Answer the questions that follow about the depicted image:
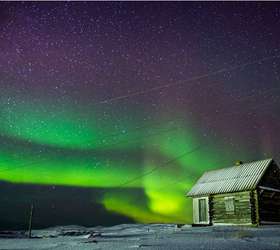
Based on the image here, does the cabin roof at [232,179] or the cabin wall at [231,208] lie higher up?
the cabin roof at [232,179]

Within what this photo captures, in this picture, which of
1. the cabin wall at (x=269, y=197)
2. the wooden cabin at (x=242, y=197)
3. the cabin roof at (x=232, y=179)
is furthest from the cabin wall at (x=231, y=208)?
the cabin wall at (x=269, y=197)

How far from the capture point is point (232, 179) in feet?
93.1

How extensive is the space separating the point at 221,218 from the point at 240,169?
16.9ft

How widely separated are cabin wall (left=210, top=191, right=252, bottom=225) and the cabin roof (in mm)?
560

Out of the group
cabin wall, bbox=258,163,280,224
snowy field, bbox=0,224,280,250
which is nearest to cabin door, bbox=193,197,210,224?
cabin wall, bbox=258,163,280,224

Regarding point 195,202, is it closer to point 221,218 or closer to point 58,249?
point 221,218

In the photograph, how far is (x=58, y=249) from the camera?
11727 millimetres

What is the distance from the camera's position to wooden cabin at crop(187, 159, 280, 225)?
82.6 ft

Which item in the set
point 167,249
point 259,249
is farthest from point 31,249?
point 259,249

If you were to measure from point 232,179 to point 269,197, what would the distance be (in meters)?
3.48

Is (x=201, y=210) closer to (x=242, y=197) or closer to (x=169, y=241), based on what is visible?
(x=242, y=197)

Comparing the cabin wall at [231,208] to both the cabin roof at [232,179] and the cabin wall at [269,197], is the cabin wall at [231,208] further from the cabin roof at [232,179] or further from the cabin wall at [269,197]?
the cabin wall at [269,197]

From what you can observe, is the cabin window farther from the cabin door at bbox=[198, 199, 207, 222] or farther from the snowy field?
the snowy field

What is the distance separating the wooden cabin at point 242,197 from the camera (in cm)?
2517
